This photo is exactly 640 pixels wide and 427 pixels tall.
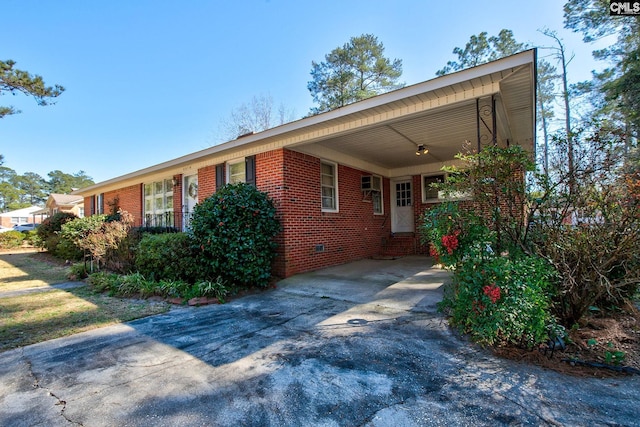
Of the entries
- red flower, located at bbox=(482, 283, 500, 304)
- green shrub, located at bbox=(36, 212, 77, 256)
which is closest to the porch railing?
green shrub, located at bbox=(36, 212, 77, 256)

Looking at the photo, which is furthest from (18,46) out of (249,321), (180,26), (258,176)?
(249,321)

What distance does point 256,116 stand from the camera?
21.7m

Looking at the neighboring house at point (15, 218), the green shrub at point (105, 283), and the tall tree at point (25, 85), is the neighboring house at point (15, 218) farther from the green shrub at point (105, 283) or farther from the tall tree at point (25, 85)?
the green shrub at point (105, 283)

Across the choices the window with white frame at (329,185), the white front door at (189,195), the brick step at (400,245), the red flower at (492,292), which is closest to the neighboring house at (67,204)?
the white front door at (189,195)

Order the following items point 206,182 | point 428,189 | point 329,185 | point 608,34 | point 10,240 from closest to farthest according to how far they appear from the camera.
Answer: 1. point 329,185
2. point 206,182
3. point 428,189
4. point 608,34
5. point 10,240

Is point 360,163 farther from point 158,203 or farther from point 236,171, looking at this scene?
point 158,203

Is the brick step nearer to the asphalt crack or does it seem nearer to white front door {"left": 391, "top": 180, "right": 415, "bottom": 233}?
white front door {"left": 391, "top": 180, "right": 415, "bottom": 233}

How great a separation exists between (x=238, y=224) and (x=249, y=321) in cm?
214

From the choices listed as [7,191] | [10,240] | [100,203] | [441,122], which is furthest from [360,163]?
[7,191]

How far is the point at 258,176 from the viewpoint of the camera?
7.25 metres

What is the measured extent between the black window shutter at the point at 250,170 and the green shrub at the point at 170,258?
6.81 feet

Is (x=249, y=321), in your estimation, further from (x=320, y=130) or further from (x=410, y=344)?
(x=320, y=130)

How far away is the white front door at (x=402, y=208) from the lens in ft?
33.9

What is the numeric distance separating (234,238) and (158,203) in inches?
296
